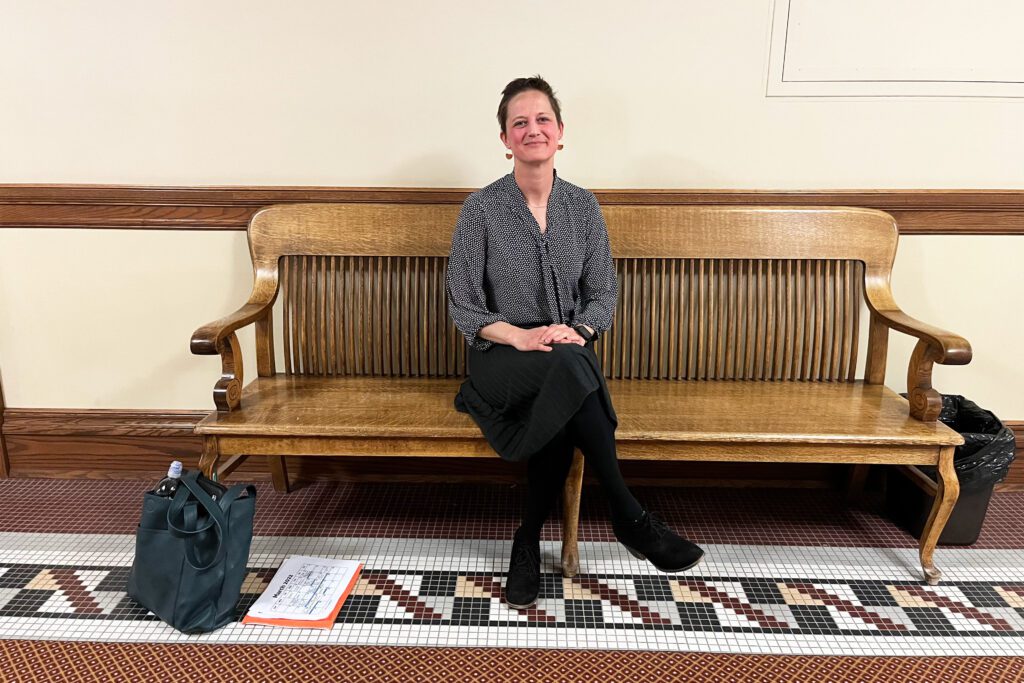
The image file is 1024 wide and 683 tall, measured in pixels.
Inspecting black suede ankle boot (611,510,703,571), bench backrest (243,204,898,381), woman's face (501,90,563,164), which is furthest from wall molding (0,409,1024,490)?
woman's face (501,90,563,164)

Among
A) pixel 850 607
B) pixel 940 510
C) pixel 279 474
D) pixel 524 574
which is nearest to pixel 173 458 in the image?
pixel 279 474

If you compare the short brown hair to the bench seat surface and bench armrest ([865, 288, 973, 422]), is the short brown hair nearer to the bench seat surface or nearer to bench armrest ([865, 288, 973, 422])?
the bench seat surface

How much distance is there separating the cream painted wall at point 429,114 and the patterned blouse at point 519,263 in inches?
14.9

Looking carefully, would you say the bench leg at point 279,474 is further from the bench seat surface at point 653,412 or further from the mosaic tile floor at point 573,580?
the bench seat surface at point 653,412

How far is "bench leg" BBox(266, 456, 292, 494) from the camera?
2475 mm

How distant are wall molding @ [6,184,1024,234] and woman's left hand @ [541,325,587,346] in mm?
664

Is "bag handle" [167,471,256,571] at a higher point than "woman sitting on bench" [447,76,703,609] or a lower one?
lower

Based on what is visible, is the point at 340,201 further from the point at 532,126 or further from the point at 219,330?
the point at 532,126

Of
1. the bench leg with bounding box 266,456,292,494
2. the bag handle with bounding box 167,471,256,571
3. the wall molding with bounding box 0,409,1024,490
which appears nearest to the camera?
the bag handle with bounding box 167,471,256,571

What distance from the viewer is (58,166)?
96.2 inches

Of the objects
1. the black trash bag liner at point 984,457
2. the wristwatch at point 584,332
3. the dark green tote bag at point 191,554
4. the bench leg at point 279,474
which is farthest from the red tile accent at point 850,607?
the bench leg at point 279,474

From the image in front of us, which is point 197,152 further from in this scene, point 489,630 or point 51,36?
point 489,630

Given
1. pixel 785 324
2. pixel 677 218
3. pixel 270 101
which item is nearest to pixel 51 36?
pixel 270 101

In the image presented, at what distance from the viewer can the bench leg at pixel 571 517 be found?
200 centimetres
